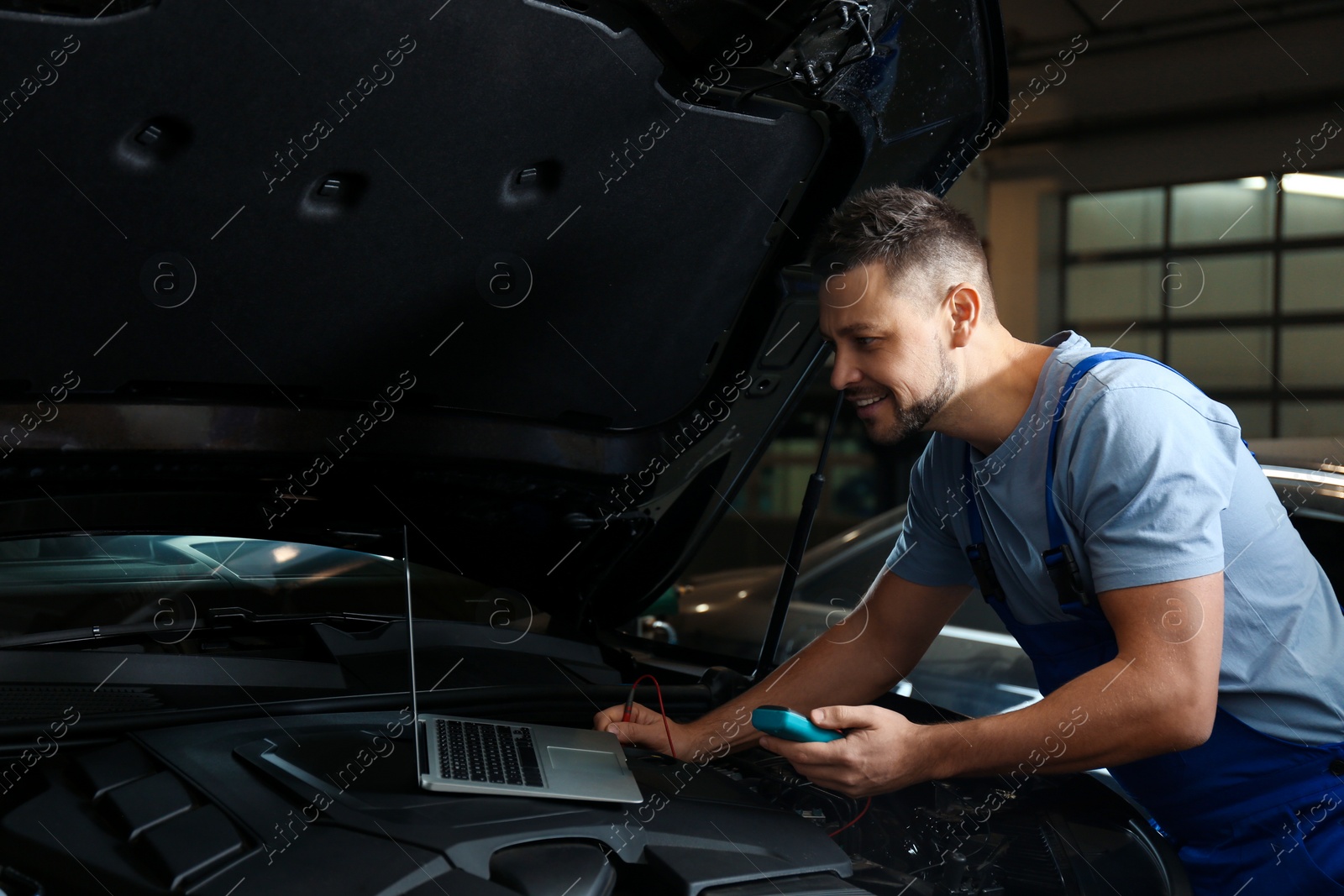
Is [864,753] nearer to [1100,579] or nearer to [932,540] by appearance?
[1100,579]

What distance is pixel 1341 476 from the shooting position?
2.15 metres

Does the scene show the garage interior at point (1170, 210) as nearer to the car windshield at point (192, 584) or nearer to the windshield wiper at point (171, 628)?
the car windshield at point (192, 584)

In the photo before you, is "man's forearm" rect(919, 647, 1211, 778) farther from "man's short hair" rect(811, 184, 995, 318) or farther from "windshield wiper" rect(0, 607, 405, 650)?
"windshield wiper" rect(0, 607, 405, 650)

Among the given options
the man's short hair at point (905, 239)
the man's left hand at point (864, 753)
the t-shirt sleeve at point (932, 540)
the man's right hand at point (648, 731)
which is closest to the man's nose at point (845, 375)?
the man's short hair at point (905, 239)

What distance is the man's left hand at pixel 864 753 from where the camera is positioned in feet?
3.68

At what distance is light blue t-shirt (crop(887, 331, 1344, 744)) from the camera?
1.12 meters

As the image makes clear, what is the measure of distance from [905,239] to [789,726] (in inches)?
24.0

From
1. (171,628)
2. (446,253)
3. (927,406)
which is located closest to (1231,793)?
(927,406)

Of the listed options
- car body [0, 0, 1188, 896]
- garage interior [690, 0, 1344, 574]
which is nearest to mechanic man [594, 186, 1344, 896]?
car body [0, 0, 1188, 896]

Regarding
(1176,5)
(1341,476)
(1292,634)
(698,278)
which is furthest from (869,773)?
(1176,5)

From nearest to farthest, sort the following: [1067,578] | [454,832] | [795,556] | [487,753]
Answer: [454,832], [487,753], [1067,578], [795,556]

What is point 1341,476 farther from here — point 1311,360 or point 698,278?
point 1311,360

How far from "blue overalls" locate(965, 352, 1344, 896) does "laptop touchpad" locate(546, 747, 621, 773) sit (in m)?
0.57

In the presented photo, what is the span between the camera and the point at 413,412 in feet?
4.89
